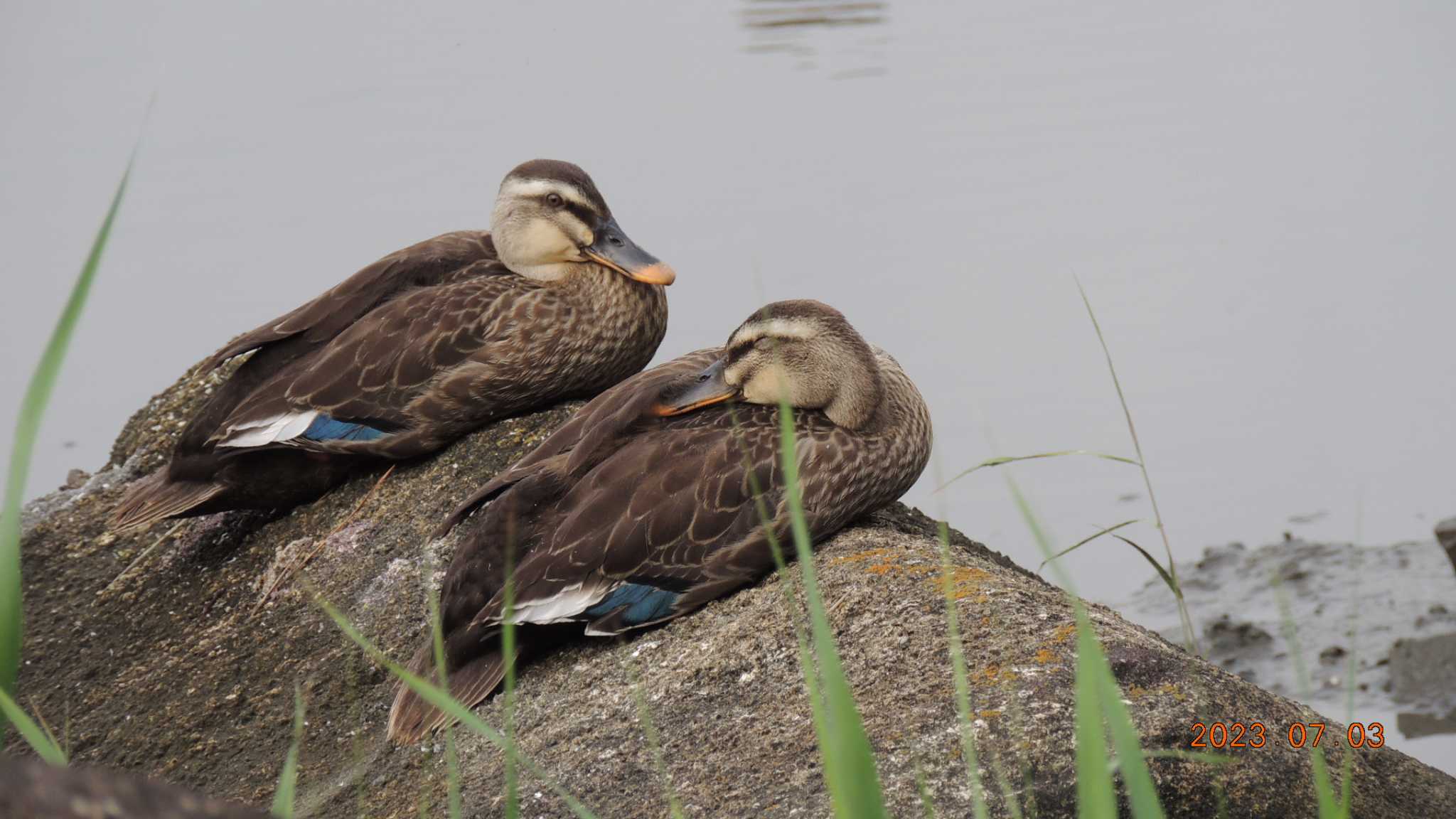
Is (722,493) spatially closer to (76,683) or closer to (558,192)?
(558,192)

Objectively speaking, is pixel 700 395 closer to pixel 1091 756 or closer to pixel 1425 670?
pixel 1091 756

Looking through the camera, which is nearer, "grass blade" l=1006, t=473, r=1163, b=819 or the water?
"grass blade" l=1006, t=473, r=1163, b=819

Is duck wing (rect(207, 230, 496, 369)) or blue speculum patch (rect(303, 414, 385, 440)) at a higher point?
duck wing (rect(207, 230, 496, 369))

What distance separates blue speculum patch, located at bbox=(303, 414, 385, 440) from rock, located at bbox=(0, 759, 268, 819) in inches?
136

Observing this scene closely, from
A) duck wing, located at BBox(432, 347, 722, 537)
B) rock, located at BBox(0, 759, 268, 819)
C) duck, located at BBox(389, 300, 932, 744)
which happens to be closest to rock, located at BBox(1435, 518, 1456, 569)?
duck, located at BBox(389, 300, 932, 744)

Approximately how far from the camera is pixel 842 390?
376 centimetres

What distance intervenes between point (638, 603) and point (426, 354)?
4.50 ft

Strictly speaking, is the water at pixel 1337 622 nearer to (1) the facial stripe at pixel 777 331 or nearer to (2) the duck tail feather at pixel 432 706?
(1) the facial stripe at pixel 777 331

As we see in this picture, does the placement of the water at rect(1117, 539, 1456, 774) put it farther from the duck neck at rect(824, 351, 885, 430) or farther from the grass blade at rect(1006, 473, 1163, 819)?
the grass blade at rect(1006, 473, 1163, 819)

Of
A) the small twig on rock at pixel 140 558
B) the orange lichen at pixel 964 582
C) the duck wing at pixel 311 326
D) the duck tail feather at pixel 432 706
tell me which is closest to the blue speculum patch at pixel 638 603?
the duck tail feather at pixel 432 706

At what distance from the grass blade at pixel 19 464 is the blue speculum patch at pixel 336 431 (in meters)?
2.57

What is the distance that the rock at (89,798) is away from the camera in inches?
41.0

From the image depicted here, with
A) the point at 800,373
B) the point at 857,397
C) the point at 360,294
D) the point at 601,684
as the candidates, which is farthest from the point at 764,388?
the point at 360,294

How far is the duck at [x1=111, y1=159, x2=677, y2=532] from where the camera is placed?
4.50m
